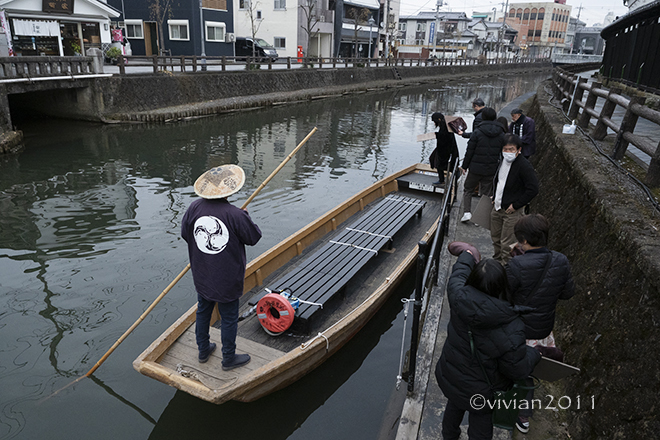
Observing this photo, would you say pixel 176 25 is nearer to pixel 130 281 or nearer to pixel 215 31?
pixel 215 31

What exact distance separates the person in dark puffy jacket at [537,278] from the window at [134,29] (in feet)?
122

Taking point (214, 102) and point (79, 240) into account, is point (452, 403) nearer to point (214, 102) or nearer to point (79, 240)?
point (79, 240)

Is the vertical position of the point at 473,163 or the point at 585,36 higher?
the point at 585,36

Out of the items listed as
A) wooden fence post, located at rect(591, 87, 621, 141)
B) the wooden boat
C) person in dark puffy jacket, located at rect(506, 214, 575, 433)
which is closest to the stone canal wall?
person in dark puffy jacket, located at rect(506, 214, 575, 433)

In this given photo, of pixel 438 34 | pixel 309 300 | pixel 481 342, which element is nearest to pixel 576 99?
pixel 309 300

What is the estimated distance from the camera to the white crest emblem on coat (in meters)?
3.88

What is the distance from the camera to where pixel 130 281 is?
24.3 feet

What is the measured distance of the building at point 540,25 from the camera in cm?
10581

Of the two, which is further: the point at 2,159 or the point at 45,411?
the point at 2,159

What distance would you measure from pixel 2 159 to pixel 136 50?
24151mm

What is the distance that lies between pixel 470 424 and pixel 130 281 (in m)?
5.99

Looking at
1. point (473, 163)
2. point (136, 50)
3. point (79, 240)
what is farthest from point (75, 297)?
point (136, 50)

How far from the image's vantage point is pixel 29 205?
10664mm

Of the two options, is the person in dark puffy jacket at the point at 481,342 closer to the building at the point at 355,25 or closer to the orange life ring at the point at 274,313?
the orange life ring at the point at 274,313
